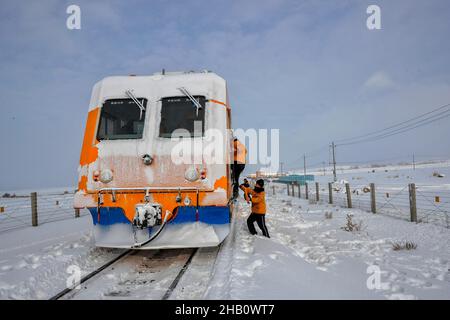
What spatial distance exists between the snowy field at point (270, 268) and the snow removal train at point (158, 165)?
2.09 ft

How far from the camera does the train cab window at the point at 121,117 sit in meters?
5.24

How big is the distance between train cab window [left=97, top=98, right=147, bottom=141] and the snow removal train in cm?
2

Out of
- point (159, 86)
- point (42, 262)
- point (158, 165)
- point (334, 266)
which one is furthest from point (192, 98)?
point (42, 262)

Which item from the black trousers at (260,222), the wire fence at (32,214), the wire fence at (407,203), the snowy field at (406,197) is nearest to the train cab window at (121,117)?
the black trousers at (260,222)

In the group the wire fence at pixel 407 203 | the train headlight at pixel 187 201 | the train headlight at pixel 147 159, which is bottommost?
the wire fence at pixel 407 203

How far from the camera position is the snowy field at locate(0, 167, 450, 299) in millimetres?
3402

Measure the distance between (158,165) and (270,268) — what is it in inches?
101

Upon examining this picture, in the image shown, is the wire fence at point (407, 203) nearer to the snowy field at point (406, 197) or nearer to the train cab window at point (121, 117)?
the snowy field at point (406, 197)

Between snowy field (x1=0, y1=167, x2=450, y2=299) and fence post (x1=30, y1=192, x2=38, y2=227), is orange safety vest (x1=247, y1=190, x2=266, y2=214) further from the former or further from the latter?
fence post (x1=30, y1=192, x2=38, y2=227)

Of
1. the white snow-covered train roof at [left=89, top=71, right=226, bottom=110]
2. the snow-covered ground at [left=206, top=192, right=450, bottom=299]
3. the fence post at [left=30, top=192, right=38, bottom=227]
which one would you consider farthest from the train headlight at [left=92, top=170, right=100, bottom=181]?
the fence post at [left=30, top=192, right=38, bottom=227]

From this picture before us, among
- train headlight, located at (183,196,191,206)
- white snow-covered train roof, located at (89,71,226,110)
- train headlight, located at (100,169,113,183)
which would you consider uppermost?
white snow-covered train roof, located at (89,71,226,110)

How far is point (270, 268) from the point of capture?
418cm

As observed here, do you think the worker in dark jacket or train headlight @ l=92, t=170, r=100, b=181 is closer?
train headlight @ l=92, t=170, r=100, b=181
